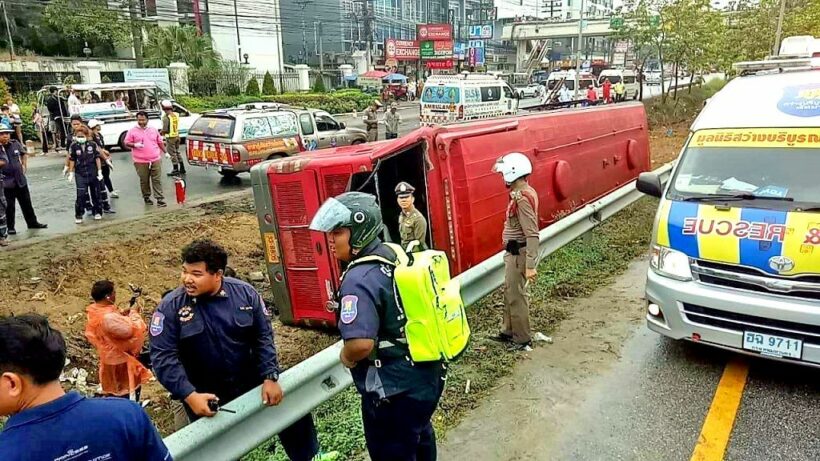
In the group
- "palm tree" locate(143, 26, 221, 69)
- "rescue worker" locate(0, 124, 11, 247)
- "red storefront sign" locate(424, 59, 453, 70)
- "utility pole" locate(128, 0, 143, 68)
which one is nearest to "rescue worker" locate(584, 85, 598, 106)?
"palm tree" locate(143, 26, 221, 69)

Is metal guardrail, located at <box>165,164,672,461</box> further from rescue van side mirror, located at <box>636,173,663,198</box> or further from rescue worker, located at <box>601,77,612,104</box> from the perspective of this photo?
rescue worker, located at <box>601,77,612,104</box>

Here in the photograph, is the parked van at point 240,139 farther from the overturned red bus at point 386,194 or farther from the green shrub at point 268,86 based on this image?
the green shrub at point 268,86

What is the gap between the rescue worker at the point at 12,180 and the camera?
29.3ft

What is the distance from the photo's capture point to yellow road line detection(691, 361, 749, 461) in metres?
3.41

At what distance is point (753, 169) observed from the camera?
4.75m

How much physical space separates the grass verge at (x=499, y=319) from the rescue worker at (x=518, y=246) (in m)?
0.20

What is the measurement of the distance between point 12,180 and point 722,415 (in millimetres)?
9987

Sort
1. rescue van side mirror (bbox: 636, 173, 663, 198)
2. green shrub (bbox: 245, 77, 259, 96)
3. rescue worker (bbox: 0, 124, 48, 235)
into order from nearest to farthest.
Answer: rescue van side mirror (bbox: 636, 173, 663, 198)
rescue worker (bbox: 0, 124, 48, 235)
green shrub (bbox: 245, 77, 259, 96)

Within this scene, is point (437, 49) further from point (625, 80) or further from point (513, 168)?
point (513, 168)

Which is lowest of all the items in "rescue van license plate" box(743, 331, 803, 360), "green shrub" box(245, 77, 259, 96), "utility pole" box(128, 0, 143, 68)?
"rescue van license plate" box(743, 331, 803, 360)

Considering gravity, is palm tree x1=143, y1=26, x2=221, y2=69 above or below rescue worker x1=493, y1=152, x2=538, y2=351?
above

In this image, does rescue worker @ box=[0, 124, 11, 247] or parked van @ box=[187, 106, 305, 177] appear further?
parked van @ box=[187, 106, 305, 177]

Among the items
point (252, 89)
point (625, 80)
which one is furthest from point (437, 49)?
point (252, 89)

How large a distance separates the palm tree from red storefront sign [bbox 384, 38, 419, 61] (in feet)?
75.4
